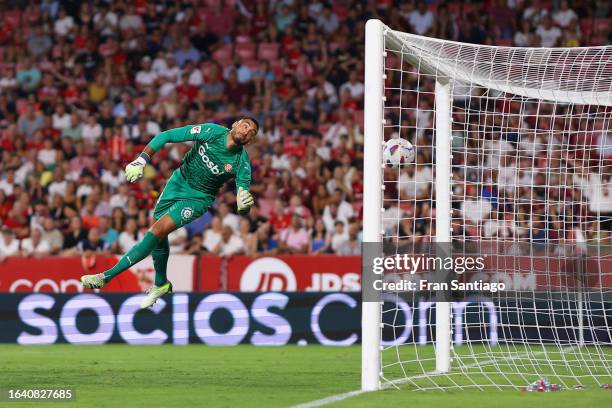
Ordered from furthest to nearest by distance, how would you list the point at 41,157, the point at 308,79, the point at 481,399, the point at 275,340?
1. the point at 308,79
2. the point at 41,157
3. the point at 275,340
4. the point at 481,399

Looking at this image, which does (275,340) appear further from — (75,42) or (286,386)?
(75,42)

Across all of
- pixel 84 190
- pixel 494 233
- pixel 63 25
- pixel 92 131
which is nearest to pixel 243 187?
pixel 494 233

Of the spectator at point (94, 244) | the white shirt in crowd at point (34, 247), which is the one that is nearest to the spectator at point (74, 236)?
the spectator at point (94, 244)

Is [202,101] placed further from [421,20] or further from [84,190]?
[421,20]

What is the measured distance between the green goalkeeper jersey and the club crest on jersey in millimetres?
275

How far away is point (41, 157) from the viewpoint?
813 inches

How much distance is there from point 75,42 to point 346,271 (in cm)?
958

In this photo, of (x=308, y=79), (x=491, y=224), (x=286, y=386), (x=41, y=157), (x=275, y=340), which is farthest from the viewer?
(x=308, y=79)

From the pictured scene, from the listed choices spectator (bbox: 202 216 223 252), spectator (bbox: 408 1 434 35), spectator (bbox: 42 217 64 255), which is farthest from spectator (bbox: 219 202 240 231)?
spectator (bbox: 408 1 434 35)

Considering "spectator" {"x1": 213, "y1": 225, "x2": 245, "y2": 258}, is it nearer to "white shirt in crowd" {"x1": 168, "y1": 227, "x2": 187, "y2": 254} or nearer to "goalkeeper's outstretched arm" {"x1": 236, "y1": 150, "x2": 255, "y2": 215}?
"white shirt in crowd" {"x1": 168, "y1": 227, "x2": 187, "y2": 254}

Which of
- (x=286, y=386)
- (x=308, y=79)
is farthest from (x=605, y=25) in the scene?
(x=286, y=386)

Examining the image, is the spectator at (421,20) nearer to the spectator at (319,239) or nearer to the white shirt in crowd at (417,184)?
the white shirt in crowd at (417,184)

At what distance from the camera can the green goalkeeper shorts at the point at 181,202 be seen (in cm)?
1121

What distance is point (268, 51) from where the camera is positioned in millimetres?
22984
